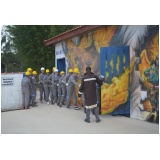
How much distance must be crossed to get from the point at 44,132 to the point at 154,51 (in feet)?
12.7

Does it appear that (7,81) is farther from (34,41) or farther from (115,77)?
(34,41)

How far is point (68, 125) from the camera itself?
686 cm

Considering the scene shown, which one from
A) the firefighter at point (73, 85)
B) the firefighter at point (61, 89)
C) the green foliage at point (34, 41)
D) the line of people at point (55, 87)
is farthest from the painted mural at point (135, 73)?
the green foliage at point (34, 41)

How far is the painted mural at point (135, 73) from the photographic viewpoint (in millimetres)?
6520

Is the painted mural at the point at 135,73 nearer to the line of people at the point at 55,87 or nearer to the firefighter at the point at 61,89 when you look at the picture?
the line of people at the point at 55,87

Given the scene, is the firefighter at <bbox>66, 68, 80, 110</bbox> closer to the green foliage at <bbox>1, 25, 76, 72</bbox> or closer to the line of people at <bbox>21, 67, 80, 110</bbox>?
the line of people at <bbox>21, 67, 80, 110</bbox>

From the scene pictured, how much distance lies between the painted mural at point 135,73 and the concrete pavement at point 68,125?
44 cm

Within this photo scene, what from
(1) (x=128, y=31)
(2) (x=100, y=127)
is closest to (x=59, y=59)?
(1) (x=128, y=31)

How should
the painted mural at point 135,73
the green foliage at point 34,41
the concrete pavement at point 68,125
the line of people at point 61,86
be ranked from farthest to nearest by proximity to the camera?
the green foliage at point 34,41 < the line of people at point 61,86 < the painted mural at point 135,73 < the concrete pavement at point 68,125

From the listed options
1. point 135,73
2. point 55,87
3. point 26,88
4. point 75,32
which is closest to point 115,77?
point 135,73

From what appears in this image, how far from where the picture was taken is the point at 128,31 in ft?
24.2

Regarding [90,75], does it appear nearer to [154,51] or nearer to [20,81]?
[154,51]

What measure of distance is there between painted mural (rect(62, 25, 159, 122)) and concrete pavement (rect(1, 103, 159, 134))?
44cm

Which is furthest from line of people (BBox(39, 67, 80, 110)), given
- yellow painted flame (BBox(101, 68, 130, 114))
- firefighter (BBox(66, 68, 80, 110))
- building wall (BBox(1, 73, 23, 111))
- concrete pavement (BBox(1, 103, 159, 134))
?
yellow painted flame (BBox(101, 68, 130, 114))
